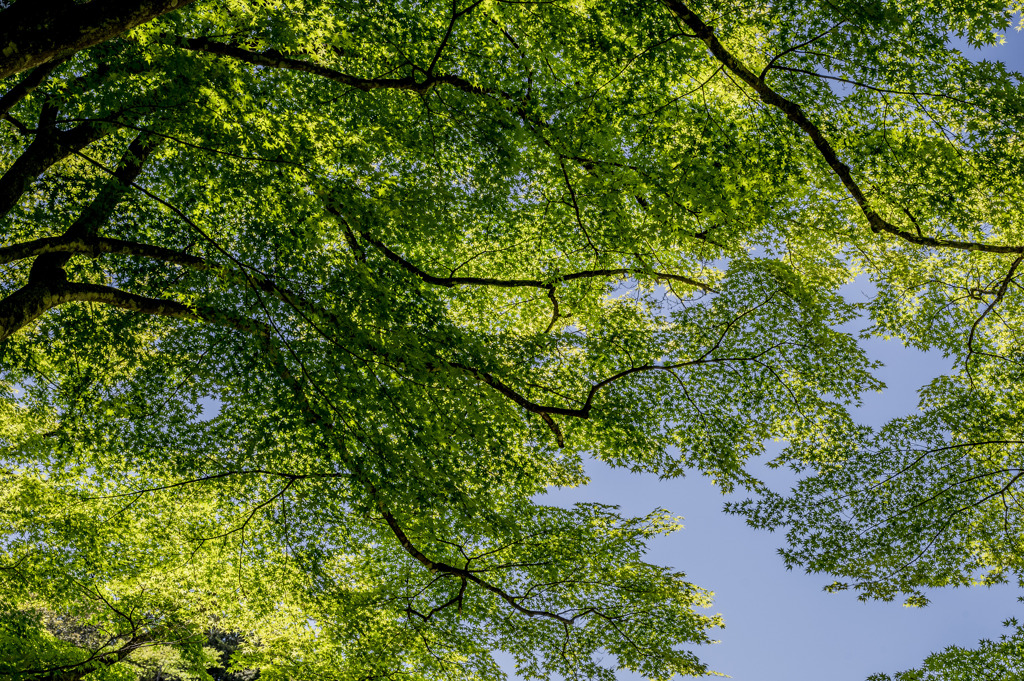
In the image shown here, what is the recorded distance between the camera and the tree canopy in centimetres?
760

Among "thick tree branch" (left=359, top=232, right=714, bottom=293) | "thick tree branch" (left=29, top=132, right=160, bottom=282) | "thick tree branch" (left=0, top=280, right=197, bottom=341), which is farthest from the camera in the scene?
"thick tree branch" (left=359, top=232, right=714, bottom=293)

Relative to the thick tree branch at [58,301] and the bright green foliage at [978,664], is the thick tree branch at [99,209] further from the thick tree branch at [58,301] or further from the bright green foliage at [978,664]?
the bright green foliage at [978,664]

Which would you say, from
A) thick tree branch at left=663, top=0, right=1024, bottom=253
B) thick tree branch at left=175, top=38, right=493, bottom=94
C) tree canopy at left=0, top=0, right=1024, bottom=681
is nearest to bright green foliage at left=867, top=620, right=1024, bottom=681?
tree canopy at left=0, top=0, right=1024, bottom=681

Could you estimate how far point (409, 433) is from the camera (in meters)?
7.60

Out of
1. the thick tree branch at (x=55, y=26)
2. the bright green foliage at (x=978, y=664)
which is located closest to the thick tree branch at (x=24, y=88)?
the thick tree branch at (x=55, y=26)

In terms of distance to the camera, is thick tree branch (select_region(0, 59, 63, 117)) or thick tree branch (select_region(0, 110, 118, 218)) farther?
thick tree branch (select_region(0, 110, 118, 218))

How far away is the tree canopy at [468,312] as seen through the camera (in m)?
7.60

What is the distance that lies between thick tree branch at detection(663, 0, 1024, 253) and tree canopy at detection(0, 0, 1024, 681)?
5 centimetres

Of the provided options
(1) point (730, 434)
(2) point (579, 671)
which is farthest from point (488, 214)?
(2) point (579, 671)

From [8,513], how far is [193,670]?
5.66m

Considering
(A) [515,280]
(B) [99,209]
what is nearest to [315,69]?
(B) [99,209]

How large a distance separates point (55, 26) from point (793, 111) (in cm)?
790

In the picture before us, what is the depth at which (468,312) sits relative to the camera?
507 inches

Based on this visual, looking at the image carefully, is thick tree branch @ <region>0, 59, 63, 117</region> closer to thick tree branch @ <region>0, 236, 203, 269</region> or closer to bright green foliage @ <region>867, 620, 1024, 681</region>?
thick tree branch @ <region>0, 236, 203, 269</region>
